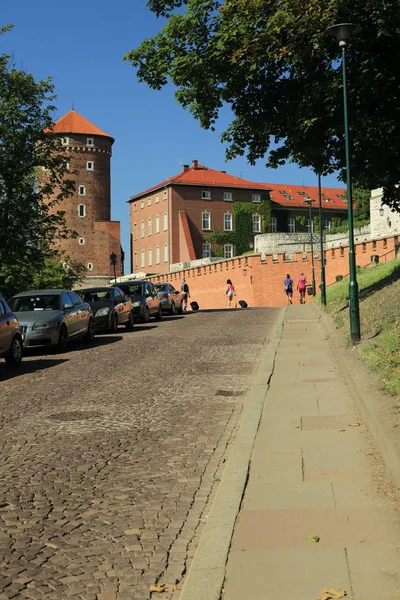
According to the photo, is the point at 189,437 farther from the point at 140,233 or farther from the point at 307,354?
the point at 140,233

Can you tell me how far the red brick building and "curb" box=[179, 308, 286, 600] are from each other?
81069 mm

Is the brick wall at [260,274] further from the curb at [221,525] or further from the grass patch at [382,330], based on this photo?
the curb at [221,525]

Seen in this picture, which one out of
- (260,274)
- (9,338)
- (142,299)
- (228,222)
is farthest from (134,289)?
(228,222)

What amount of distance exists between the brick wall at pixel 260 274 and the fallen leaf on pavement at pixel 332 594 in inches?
1970

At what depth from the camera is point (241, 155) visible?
2508 centimetres

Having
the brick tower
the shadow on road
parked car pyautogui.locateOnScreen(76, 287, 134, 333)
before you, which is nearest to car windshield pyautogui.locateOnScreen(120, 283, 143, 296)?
parked car pyautogui.locateOnScreen(76, 287, 134, 333)

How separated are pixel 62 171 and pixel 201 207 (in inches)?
2350

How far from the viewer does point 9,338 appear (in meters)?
14.4

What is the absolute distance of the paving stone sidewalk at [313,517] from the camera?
12.0 feet

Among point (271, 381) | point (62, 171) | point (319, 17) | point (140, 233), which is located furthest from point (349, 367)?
point (140, 233)

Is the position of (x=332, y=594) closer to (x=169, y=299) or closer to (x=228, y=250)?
(x=169, y=299)

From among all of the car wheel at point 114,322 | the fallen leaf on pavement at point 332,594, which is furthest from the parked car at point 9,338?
the fallen leaf on pavement at point 332,594

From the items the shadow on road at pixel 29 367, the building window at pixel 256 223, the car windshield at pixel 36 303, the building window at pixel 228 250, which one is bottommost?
the shadow on road at pixel 29 367

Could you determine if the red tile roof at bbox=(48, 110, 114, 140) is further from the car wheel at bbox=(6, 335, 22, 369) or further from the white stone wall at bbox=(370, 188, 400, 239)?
the car wheel at bbox=(6, 335, 22, 369)
